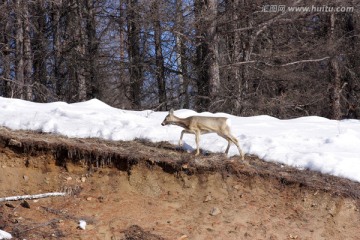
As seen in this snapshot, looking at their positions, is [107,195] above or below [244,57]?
below

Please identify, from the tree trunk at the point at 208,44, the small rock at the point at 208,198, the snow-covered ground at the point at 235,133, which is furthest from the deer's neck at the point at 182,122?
the tree trunk at the point at 208,44

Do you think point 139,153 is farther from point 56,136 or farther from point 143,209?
point 56,136

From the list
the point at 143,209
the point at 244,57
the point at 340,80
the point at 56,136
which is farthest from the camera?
the point at 340,80

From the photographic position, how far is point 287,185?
803 cm

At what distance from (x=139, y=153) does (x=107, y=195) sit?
0.97 meters

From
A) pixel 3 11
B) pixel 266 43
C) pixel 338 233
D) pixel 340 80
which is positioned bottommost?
pixel 338 233

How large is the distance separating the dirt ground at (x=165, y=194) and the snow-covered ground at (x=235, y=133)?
53 centimetres

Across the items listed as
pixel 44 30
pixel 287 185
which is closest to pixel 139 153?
pixel 287 185

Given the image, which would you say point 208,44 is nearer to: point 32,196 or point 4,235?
point 32,196

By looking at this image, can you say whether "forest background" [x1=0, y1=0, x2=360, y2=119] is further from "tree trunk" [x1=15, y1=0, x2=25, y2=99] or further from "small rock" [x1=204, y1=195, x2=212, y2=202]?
"small rock" [x1=204, y1=195, x2=212, y2=202]

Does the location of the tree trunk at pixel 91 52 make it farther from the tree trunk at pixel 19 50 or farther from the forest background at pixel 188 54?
the tree trunk at pixel 19 50

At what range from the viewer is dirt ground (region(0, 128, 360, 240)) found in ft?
23.4

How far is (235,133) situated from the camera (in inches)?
399

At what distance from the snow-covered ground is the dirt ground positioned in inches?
20.7
